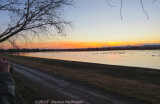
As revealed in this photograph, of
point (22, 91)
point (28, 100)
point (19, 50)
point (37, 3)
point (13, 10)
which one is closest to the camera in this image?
point (37, 3)

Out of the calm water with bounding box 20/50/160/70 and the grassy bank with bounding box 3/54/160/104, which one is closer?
the grassy bank with bounding box 3/54/160/104

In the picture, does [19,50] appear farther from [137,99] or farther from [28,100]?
[137,99]

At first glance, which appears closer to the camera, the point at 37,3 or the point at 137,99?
the point at 37,3

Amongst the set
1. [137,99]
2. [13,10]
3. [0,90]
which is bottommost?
[137,99]

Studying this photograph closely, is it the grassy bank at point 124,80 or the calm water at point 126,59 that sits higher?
the grassy bank at point 124,80

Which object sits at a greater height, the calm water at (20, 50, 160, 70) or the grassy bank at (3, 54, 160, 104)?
the grassy bank at (3, 54, 160, 104)

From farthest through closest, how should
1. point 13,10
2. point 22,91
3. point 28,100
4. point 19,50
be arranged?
point 22,91, point 28,100, point 19,50, point 13,10

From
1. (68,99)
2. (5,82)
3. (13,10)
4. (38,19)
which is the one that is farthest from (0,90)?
(68,99)

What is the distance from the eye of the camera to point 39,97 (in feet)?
24.2

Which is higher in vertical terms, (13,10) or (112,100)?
(13,10)

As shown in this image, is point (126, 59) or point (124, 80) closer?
point (124, 80)

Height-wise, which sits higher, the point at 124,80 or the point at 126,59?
the point at 124,80

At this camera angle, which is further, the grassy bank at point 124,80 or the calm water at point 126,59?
the calm water at point 126,59

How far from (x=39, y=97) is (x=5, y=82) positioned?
636cm
